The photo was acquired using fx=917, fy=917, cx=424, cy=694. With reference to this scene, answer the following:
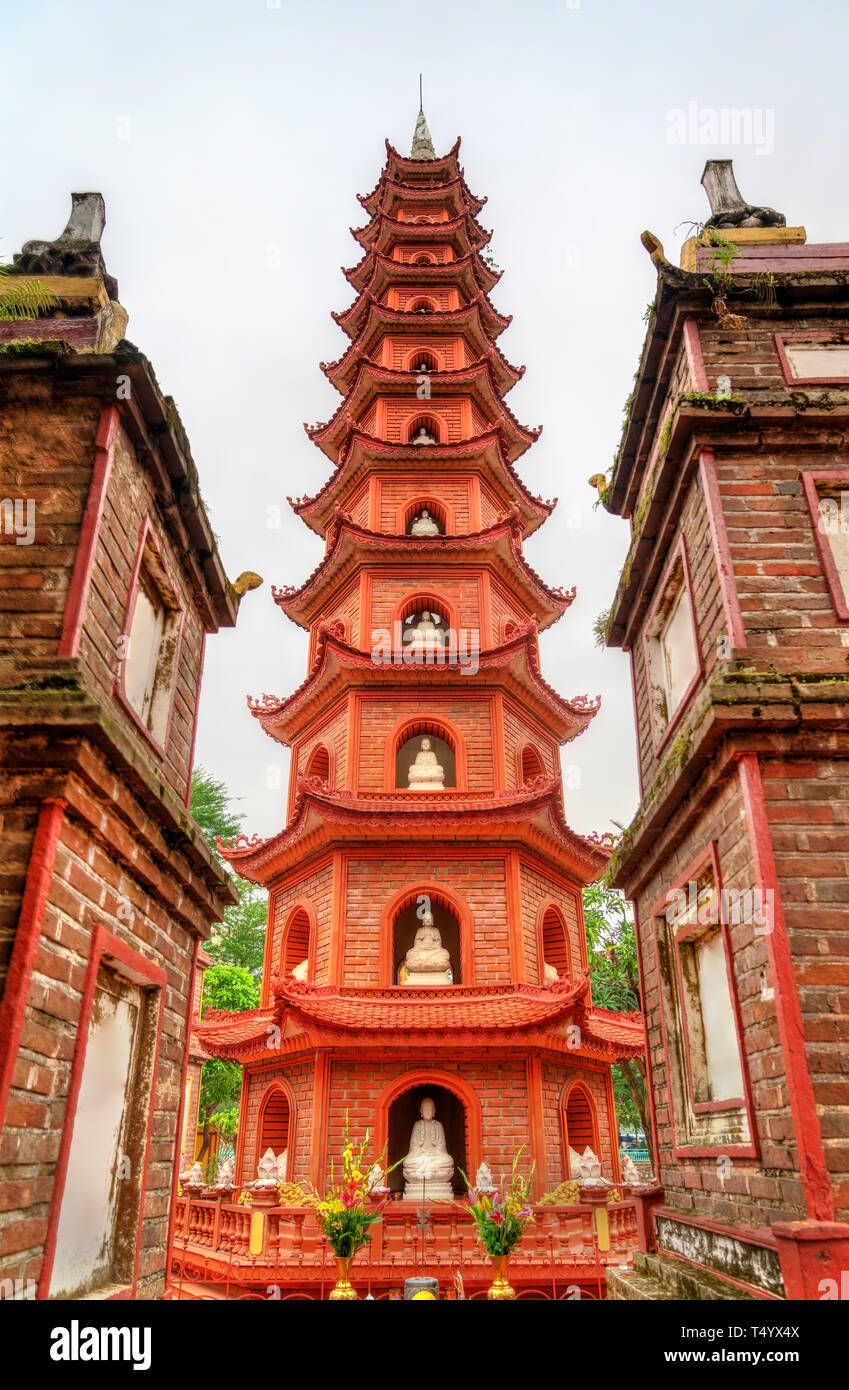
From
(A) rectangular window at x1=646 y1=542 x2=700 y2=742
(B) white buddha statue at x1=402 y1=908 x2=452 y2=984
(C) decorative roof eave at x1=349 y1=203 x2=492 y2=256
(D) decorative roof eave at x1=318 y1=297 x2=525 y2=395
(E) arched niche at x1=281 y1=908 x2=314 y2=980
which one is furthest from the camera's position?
(C) decorative roof eave at x1=349 y1=203 x2=492 y2=256

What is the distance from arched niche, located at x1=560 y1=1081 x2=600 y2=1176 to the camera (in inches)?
604

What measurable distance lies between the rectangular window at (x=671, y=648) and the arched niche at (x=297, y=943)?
9616mm

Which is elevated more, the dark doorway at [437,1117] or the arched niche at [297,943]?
the arched niche at [297,943]

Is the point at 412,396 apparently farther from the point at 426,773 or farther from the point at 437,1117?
the point at 437,1117

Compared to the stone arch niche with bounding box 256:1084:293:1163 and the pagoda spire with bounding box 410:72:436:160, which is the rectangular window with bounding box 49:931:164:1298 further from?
the pagoda spire with bounding box 410:72:436:160

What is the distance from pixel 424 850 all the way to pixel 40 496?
11156mm

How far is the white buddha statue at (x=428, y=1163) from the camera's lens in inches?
540

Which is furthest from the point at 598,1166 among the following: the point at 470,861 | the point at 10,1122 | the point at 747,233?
the point at 747,233

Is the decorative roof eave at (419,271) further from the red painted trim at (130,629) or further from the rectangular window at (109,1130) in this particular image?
the rectangular window at (109,1130)

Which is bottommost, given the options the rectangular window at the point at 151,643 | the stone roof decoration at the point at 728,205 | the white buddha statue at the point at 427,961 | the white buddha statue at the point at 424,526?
the white buddha statue at the point at 427,961

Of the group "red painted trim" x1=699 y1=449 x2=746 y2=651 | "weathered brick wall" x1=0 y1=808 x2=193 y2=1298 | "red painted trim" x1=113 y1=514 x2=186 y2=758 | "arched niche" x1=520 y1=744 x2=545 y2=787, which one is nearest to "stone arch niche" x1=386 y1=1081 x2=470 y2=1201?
"arched niche" x1=520 y1=744 x2=545 y2=787

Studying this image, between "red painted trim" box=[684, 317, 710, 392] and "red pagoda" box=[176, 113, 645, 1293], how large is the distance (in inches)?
350

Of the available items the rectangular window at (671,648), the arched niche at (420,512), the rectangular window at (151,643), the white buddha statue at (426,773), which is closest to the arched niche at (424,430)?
the arched niche at (420,512)
